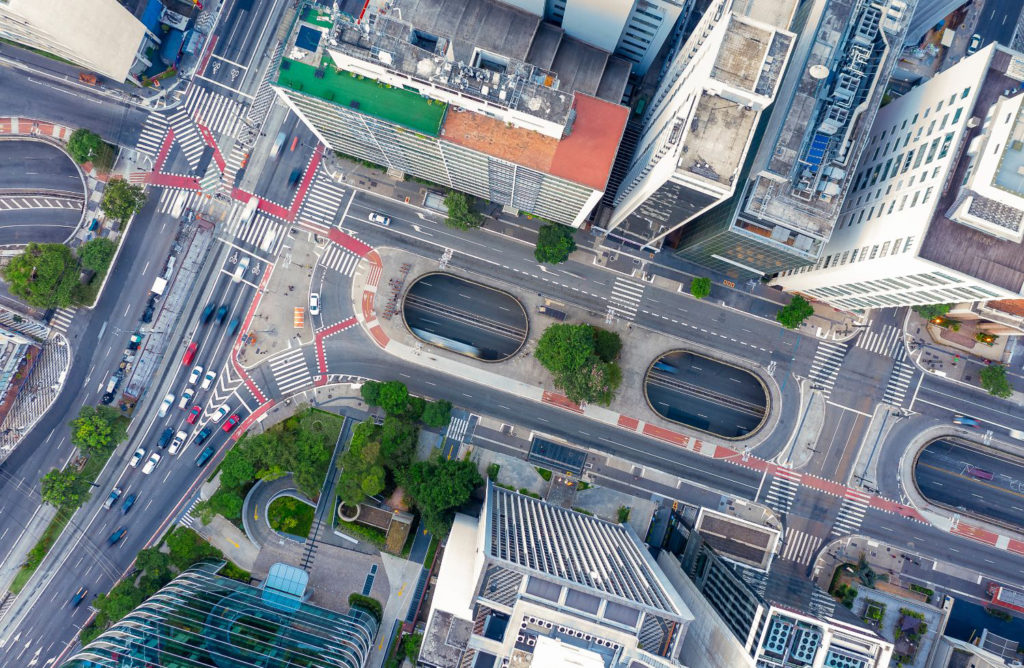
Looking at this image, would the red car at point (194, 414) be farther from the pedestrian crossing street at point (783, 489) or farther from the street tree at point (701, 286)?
the pedestrian crossing street at point (783, 489)

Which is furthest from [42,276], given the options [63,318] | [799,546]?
[799,546]

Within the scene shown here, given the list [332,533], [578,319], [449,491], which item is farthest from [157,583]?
[578,319]

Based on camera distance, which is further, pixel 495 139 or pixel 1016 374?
pixel 1016 374

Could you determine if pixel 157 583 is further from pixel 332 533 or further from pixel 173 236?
pixel 173 236

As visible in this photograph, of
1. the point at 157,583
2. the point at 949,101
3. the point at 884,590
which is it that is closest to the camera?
the point at 949,101

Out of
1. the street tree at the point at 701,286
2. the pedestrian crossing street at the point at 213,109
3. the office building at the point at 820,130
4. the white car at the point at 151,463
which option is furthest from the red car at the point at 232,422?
the office building at the point at 820,130

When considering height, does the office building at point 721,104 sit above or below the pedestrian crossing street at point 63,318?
above

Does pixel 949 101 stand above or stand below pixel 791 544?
above

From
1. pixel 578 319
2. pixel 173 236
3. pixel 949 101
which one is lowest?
pixel 173 236
